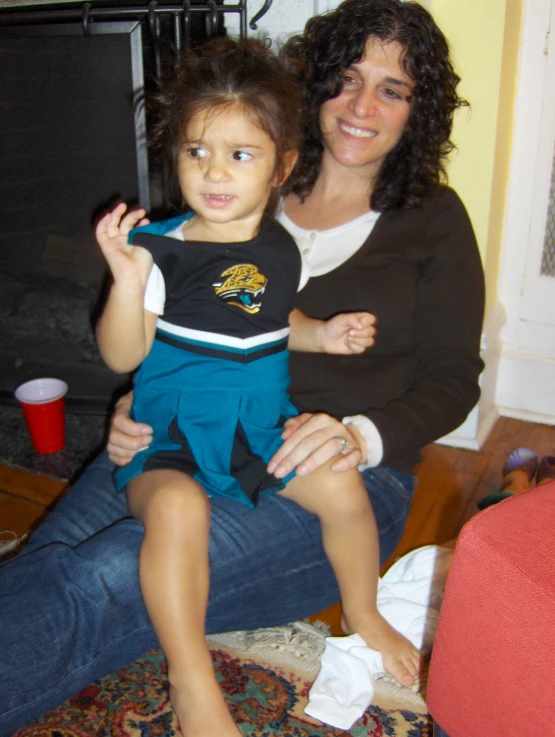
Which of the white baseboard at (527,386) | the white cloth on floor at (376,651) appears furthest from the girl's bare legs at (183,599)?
the white baseboard at (527,386)

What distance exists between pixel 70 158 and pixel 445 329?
3.80ft

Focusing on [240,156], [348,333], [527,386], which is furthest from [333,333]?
[527,386]

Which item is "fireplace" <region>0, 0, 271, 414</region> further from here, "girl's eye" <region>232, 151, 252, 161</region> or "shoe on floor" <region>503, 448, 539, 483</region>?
"shoe on floor" <region>503, 448, 539, 483</region>

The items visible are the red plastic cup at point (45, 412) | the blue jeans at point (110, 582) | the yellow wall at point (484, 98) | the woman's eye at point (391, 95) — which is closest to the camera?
the blue jeans at point (110, 582)

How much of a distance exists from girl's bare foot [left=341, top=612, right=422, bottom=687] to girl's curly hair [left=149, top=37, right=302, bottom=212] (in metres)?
0.79

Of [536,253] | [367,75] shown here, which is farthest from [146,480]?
[536,253]

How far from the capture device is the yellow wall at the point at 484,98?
5.54ft

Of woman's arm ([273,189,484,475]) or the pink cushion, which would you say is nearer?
the pink cushion

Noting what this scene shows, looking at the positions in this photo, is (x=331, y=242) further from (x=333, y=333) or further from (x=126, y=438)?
(x=126, y=438)

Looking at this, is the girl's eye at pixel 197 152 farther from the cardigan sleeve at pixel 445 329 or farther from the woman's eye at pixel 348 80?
the cardigan sleeve at pixel 445 329

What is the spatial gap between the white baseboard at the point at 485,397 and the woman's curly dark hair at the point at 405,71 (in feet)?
2.36

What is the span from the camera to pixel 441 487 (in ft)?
6.23

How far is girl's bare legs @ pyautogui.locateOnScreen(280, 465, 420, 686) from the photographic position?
1176mm

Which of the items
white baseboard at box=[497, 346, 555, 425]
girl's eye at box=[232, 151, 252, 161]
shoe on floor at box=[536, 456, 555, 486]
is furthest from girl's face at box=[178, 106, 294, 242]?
white baseboard at box=[497, 346, 555, 425]
